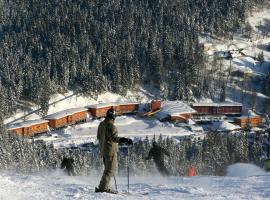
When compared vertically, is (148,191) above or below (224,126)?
below

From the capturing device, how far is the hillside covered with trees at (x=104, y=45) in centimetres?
11094

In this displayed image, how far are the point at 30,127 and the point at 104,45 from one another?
42.6 metres

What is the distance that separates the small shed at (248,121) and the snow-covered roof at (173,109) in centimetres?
1006

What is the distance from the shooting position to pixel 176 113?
109 meters

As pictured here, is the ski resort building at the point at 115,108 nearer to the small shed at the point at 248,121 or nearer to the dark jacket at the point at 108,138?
the small shed at the point at 248,121

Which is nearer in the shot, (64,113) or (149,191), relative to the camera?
(149,191)

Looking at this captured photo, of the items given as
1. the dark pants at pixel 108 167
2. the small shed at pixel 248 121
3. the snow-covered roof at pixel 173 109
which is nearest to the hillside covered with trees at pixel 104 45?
the snow-covered roof at pixel 173 109

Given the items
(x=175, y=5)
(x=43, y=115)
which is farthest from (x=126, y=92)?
(x=175, y=5)

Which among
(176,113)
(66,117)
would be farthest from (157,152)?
(176,113)

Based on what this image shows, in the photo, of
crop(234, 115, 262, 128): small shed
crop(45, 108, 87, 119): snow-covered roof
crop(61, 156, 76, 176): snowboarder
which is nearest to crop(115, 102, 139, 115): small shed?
crop(45, 108, 87, 119): snow-covered roof

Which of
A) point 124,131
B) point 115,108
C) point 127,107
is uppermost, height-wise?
point 127,107

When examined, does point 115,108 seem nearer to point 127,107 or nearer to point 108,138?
point 127,107

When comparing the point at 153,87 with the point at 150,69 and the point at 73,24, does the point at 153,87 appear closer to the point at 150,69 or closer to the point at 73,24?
the point at 150,69

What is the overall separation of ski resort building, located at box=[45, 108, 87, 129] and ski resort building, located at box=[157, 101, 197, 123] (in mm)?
17414
